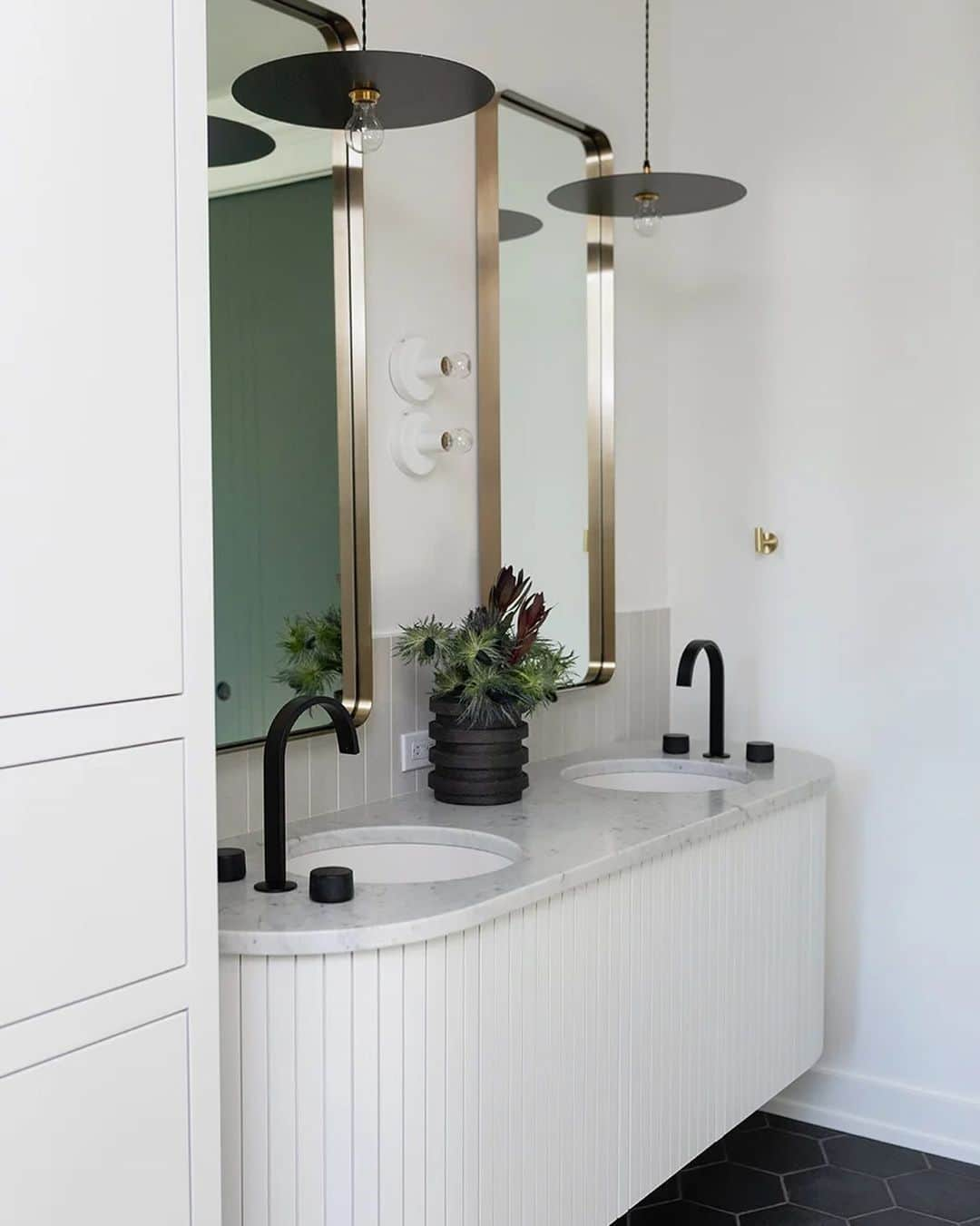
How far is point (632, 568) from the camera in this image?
3141 millimetres

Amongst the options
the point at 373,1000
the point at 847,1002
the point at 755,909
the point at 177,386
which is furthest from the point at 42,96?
the point at 847,1002

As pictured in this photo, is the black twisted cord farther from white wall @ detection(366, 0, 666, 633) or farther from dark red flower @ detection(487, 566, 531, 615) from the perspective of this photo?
dark red flower @ detection(487, 566, 531, 615)

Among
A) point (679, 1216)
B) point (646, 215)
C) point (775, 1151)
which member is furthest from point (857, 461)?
point (679, 1216)

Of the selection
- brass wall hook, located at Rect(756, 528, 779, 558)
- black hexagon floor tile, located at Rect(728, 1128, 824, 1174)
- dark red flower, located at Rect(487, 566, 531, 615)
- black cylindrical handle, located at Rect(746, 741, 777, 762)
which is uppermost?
brass wall hook, located at Rect(756, 528, 779, 558)

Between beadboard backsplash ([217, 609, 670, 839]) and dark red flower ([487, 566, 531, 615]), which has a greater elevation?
dark red flower ([487, 566, 531, 615])

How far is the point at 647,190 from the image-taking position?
2436 mm

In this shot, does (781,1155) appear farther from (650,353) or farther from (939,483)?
(650,353)

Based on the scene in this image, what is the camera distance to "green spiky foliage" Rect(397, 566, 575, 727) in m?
2.27

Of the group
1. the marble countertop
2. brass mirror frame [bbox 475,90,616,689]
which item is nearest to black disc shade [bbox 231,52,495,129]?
brass mirror frame [bbox 475,90,616,689]

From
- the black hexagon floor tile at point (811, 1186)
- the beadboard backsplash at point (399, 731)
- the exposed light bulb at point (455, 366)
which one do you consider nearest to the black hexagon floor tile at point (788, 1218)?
the black hexagon floor tile at point (811, 1186)

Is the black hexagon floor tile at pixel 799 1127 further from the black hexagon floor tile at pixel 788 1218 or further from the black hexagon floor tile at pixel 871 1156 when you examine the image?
the black hexagon floor tile at pixel 788 1218

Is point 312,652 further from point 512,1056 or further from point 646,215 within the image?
point 646,215

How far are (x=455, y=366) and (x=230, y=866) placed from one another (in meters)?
1.00

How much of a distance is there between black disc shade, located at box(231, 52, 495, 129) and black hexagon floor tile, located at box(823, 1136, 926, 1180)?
2222 mm
